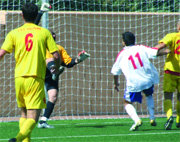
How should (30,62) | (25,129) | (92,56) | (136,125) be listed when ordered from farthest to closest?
(92,56) < (136,125) < (30,62) < (25,129)

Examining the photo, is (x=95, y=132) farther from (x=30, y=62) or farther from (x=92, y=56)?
(x=92, y=56)

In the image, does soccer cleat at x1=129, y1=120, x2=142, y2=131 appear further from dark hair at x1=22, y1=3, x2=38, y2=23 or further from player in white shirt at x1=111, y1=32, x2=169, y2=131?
dark hair at x1=22, y1=3, x2=38, y2=23

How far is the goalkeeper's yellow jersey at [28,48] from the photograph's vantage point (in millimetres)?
5688

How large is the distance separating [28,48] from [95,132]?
3.16 m

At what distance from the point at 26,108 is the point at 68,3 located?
6778mm

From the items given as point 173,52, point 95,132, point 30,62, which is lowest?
point 95,132

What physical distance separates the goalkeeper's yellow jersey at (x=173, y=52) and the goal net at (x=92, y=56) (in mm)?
3387

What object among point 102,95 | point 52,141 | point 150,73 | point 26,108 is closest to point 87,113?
point 102,95

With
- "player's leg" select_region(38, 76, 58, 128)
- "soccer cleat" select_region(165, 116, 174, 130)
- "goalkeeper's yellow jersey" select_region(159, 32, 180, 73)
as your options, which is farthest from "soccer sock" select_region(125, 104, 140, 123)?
"player's leg" select_region(38, 76, 58, 128)

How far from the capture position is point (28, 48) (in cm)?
570

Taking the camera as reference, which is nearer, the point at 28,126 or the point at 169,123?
the point at 28,126

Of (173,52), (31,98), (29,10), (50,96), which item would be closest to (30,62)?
(31,98)

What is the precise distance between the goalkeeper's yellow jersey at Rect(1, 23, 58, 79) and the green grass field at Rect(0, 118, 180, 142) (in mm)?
1949

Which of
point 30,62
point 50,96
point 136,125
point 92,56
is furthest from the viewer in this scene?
point 92,56
